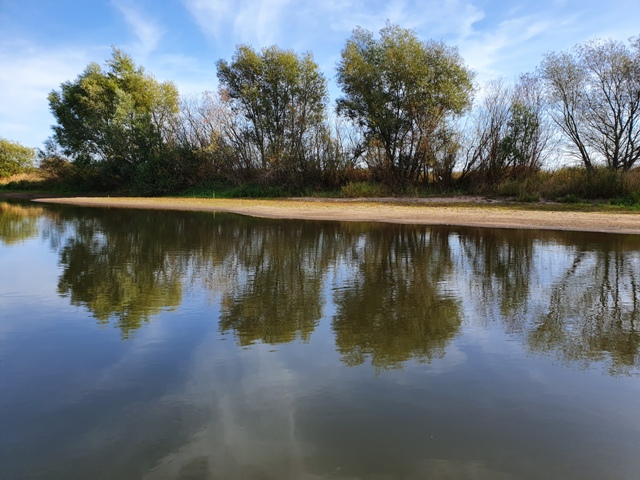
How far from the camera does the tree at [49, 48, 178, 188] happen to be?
3806 cm

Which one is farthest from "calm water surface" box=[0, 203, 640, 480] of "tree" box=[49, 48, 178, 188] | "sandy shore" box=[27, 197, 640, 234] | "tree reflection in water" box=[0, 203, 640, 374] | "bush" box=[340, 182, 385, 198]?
"tree" box=[49, 48, 178, 188]

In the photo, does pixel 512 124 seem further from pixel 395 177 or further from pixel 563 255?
pixel 563 255

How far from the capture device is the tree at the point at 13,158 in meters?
59.5

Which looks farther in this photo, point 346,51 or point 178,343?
point 346,51

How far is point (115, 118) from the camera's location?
37188 millimetres

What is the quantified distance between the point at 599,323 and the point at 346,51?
27.1m

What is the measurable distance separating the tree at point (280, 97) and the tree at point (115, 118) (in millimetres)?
8680

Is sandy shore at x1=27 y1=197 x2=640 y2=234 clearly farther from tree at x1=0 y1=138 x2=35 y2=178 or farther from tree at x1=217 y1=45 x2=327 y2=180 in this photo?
tree at x1=0 y1=138 x2=35 y2=178

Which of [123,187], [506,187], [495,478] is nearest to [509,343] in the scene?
[495,478]

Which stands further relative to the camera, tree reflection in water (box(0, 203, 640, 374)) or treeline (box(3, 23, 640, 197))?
treeline (box(3, 23, 640, 197))

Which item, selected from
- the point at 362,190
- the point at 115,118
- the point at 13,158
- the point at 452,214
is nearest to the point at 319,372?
the point at 452,214

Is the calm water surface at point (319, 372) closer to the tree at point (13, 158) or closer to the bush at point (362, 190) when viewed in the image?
the bush at point (362, 190)

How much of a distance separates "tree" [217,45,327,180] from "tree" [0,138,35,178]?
134ft

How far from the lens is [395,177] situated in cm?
2978
